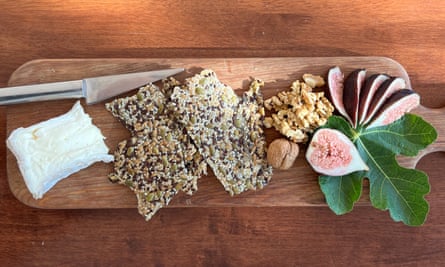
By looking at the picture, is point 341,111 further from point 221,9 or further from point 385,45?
point 221,9

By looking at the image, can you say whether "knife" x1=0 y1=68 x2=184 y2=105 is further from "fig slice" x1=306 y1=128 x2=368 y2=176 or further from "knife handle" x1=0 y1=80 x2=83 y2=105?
"fig slice" x1=306 y1=128 x2=368 y2=176

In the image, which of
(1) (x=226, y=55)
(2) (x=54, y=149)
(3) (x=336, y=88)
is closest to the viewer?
(2) (x=54, y=149)

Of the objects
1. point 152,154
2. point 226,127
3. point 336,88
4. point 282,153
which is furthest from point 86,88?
point 336,88

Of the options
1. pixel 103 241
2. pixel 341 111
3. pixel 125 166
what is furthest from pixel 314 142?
pixel 103 241

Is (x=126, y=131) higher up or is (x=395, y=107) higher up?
(x=395, y=107)

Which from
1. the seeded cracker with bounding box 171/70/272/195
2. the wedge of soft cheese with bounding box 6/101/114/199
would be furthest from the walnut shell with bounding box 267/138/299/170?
the wedge of soft cheese with bounding box 6/101/114/199

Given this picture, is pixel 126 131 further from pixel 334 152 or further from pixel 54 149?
pixel 334 152
